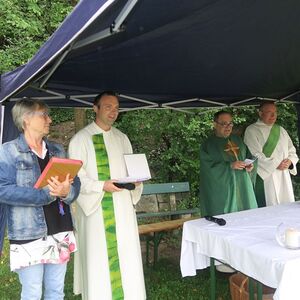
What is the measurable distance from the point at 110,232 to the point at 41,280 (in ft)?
2.81

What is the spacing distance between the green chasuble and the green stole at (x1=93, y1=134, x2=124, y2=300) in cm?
135

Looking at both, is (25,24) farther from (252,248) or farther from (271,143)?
(252,248)

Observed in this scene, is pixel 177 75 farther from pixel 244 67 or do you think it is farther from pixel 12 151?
pixel 12 151

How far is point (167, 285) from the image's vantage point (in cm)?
435

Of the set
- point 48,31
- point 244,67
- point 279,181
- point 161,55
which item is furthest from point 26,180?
point 48,31

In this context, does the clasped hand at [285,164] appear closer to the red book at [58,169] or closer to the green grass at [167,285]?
the green grass at [167,285]

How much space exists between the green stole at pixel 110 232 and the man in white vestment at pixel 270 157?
6.78ft

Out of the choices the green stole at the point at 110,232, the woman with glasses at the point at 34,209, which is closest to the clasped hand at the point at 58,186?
the woman with glasses at the point at 34,209

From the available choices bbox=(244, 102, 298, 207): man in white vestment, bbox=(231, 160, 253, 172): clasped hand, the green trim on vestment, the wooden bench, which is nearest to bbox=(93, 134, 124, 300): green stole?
bbox=(231, 160, 253, 172): clasped hand

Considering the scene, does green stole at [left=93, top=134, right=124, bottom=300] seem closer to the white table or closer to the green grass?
the white table

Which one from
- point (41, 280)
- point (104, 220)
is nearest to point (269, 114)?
point (104, 220)

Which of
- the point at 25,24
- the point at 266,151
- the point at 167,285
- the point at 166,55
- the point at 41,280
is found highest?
the point at 25,24

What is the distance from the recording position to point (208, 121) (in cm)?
738

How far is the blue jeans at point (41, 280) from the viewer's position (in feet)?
8.09
